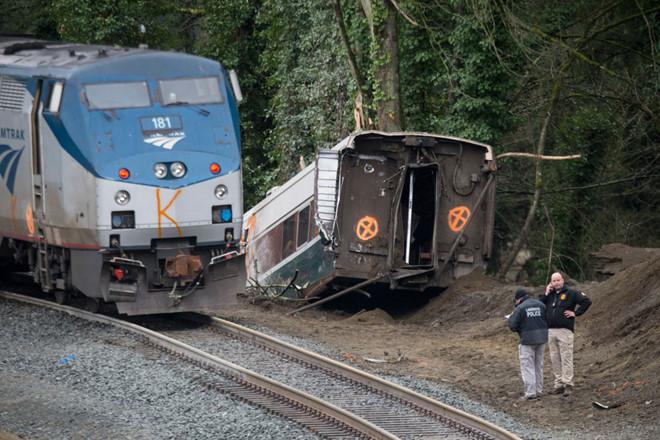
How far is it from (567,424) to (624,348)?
8.53 feet

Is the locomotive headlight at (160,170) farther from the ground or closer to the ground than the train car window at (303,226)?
farther from the ground

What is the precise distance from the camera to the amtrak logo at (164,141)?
15.7 m

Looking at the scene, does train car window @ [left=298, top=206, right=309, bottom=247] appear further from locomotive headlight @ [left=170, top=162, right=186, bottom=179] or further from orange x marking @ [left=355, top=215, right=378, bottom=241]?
locomotive headlight @ [left=170, top=162, right=186, bottom=179]

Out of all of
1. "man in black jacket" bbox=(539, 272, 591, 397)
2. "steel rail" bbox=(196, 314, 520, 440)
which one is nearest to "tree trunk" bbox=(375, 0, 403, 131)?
"steel rail" bbox=(196, 314, 520, 440)

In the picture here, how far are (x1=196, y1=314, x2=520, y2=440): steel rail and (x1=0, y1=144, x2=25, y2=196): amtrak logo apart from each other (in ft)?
10.9

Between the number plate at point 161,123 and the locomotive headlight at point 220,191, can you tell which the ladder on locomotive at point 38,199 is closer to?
the number plate at point 161,123

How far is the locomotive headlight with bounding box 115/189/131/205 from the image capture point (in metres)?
15.4

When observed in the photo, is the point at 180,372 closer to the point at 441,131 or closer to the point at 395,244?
the point at 395,244

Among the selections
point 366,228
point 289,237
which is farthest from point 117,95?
point 289,237

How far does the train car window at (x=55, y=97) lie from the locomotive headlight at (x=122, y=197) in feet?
4.61

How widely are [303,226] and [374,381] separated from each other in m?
A: 7.01

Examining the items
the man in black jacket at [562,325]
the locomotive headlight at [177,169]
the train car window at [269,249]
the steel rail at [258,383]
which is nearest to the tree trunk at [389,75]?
the train car window at [269,249]

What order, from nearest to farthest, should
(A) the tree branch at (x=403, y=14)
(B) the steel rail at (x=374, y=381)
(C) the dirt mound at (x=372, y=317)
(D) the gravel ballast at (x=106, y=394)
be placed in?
1. (D) the gravel ballast at (x=106, y=394)
2. (B) the steel rail at (x=374, y=381)
3. (C) the dirt mound at (x=372, y=317)
4. (A) the tree branch at (x=403, y=14)

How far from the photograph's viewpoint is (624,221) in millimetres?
29547
